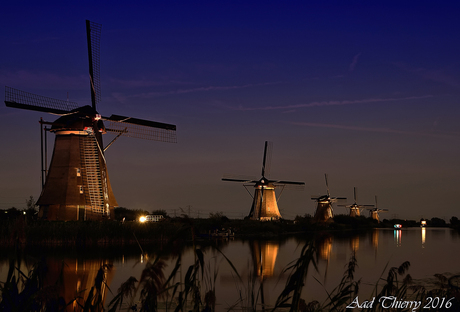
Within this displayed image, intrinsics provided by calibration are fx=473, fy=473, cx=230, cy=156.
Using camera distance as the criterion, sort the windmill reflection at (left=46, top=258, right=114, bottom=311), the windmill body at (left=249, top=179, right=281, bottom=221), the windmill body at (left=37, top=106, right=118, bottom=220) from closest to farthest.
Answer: the windmill reflection at (left=46, top=258, right=114, bottom=311), the windmill body at (left=37, top=106, right=118, bottom=220), the windmill body at (left=249, top=179, right=281, bottom=221)

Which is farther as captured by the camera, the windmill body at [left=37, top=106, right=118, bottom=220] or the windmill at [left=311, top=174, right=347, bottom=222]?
the windmill at [left=311, top=174, right=347, bottom=222]

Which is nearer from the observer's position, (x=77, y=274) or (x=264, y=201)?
(x=77, y=274)

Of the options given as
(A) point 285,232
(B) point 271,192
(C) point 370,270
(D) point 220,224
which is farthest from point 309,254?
(B) point 271,192

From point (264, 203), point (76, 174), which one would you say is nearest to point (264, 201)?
point (264, 203)

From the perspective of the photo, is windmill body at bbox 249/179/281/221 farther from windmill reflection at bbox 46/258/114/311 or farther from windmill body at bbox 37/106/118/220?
windmill reflection at bbox 46/258/114/311

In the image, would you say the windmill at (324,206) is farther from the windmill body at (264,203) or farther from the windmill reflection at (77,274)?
the windmill reflection at (77,274)

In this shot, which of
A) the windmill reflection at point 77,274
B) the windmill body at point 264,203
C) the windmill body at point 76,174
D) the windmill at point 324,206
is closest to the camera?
the windmill reflection at point 77,274

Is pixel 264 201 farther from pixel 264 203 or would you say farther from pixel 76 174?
pixel 76 174

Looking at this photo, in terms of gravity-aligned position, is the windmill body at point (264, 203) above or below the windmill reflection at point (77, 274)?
above

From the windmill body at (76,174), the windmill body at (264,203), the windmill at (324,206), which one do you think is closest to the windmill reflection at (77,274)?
the windmill body at (76,174)

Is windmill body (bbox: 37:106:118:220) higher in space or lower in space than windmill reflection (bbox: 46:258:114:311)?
higher

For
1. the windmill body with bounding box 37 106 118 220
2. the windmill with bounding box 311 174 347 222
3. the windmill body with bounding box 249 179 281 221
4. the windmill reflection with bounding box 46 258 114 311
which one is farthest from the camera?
the windmill with bounding box 311 174 347 222

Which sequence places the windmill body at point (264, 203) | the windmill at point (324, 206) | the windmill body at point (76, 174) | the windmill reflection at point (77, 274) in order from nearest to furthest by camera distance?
the windmill reflection at point (77, 274), the windmill body at point (76, 174), the windmill body at point (264, 203), the windmill at point (324, 206)

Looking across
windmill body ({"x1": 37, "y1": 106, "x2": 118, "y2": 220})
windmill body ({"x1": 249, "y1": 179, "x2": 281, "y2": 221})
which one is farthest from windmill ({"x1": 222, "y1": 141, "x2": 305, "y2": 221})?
windmill body ({"x1": 37, "y1": 106, "x2": 118, "y2": 220})
